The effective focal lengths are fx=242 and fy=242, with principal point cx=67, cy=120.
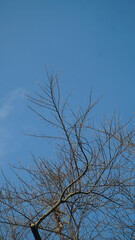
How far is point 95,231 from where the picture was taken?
13.9 feet

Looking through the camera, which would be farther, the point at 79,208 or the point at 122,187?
the point at 79,208

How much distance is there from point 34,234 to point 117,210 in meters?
1.35

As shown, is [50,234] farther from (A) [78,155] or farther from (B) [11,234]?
(A) [78,155]

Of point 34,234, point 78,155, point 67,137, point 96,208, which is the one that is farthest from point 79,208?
point 67,137

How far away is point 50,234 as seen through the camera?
416 centimetres

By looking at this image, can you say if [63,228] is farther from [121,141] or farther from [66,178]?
[121,141]

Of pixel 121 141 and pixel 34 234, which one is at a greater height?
pixel 121 141

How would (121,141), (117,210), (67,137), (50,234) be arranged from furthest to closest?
1. (50,234)
2. (117,210)
3. (121,141)
4. (67,137)

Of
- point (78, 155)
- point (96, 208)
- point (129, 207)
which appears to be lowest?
point (129, 207)

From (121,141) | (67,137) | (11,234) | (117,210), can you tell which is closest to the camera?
(67,137)

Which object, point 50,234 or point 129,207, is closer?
point 129,207

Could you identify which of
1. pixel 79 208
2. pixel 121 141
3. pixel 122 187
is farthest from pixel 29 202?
pixel 121 141

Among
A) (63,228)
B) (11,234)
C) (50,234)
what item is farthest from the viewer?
(11,234)

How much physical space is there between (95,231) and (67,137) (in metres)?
2.02
